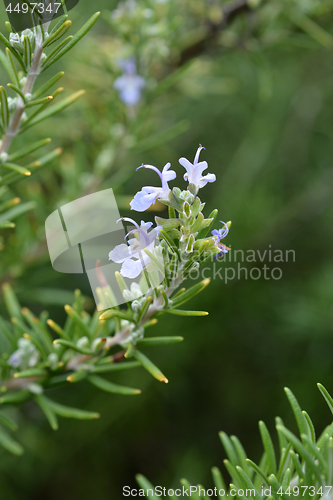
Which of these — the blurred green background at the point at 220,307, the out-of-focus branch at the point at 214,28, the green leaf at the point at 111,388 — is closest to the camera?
the green leaf at the point at 111,388

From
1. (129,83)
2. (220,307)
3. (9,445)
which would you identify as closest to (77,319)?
(9,445)

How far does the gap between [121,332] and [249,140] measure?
164cm

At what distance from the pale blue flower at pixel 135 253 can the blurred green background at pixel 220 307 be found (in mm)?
830

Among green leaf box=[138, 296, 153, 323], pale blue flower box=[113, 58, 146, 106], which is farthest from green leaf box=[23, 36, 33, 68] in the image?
pale blue flower box=[113, 58, 146, 106]

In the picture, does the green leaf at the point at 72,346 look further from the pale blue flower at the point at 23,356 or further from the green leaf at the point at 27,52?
the green leaf at the point at 27,52

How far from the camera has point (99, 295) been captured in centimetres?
82

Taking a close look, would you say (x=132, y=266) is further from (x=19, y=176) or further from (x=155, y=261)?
(x=19, y=176)

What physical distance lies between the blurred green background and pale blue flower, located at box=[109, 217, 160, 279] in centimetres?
83

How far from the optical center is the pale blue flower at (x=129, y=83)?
1409 mm

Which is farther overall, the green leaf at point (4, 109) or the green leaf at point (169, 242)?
the green leaf at point (4, 109)

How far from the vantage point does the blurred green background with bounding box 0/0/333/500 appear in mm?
1622

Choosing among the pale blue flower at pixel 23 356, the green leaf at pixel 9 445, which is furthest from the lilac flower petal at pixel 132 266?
the green leaf at pixel 9 445

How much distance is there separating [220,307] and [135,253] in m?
1.30

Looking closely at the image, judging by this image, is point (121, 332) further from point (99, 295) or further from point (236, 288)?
point (236, 288)
